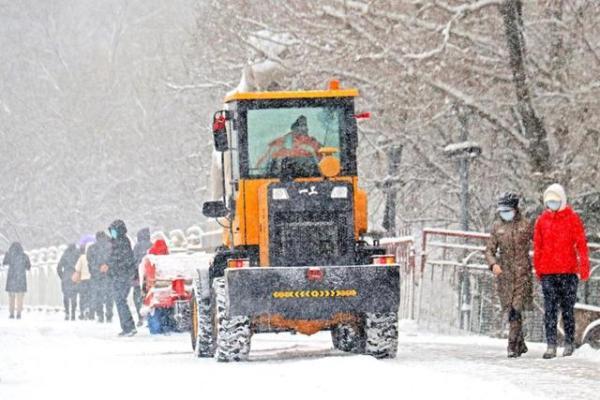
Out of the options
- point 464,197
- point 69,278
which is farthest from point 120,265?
point 69,278

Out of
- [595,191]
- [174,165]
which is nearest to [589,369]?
[595,191]

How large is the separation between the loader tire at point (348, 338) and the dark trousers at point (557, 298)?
1944mm

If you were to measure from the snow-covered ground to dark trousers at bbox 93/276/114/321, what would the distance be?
881 cm

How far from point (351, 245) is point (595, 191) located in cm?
829

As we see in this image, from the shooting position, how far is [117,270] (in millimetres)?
23266

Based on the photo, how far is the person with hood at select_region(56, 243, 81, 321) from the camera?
32.7m

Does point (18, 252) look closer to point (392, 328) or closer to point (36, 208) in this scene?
point (392, 328)

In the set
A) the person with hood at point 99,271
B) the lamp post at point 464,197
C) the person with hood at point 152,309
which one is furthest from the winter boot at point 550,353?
the person with hood at point 99,271

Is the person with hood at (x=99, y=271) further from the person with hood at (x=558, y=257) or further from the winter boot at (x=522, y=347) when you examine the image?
the person with hood at (x=558, y=257)

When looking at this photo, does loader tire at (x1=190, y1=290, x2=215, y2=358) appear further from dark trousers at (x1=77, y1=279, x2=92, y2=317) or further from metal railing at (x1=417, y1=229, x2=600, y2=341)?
dark trousers at (x1=77, y1=279, x2=92, y2=317)

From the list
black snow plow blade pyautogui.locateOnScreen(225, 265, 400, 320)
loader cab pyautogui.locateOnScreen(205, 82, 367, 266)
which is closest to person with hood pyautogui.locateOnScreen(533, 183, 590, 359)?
black snow plow blade pyautogui.locateOnScreen(225, 265, 400, 320)

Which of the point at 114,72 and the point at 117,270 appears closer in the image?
the point at 117,270

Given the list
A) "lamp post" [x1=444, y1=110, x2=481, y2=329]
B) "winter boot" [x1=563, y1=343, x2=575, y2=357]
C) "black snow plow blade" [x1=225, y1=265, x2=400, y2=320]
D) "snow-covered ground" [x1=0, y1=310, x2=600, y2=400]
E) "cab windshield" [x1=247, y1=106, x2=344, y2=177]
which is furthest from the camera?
"lamp post" [x1=444, y1=110, x2=481, y2=329]

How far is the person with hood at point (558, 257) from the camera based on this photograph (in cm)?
1524
